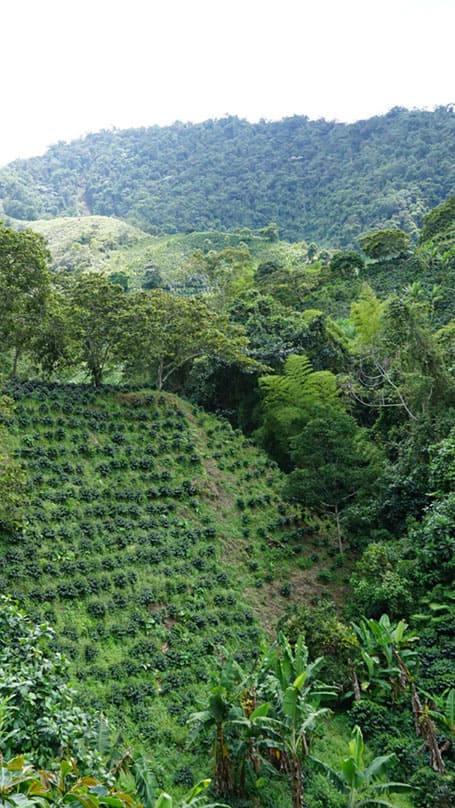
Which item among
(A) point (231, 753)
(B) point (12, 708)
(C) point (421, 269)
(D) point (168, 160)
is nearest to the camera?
(B) point (12, 708)

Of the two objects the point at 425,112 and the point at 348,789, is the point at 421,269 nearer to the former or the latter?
the point at 348,789

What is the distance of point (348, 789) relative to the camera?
24.1 feet

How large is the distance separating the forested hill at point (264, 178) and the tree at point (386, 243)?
27.1 m

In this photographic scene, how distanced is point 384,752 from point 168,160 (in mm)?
133666

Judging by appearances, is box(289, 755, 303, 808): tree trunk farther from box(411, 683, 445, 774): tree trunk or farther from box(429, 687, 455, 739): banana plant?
box(429, 687, 455, 739): banana plant

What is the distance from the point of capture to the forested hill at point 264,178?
8094 centimetres

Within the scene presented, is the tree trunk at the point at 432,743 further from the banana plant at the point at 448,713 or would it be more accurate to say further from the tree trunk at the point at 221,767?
the tree trunk at the point at 221,767

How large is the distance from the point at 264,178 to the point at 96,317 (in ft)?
303

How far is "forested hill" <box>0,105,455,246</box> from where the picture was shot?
266 feet

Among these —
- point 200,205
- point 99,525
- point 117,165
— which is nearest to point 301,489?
point 99,525

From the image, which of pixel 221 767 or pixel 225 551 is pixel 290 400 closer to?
pixel 225 551

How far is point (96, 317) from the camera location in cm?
1980

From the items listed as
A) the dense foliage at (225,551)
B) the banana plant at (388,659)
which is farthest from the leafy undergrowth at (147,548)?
the banana plant at (388,659)

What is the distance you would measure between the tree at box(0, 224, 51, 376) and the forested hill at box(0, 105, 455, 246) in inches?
2390
